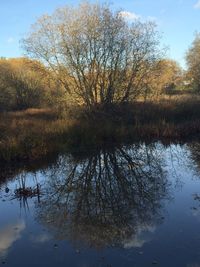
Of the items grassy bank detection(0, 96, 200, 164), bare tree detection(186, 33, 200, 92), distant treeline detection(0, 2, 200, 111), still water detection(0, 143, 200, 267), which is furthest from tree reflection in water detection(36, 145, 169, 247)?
bare tree detection(186, 33, 200, 92)

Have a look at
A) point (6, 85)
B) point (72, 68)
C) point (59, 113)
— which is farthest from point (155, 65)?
point (6, 85)

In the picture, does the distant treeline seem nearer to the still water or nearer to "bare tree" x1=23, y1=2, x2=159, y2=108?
"bare tree" x1=23, y1=2, x2=159, y2=108

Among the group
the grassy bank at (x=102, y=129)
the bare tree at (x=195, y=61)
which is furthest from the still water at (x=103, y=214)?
the bare tree at (x=195, y=61)

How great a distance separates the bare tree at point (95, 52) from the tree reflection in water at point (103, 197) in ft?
26.8

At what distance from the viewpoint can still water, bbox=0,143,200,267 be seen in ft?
17.2

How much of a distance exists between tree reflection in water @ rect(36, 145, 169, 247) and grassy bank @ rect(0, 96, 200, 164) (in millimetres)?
1258

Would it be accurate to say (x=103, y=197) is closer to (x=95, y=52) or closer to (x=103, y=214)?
(x=103, y=214)

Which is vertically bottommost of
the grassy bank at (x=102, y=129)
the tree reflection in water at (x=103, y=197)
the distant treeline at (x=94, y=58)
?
the tree reflection in water at (x=103, y=197)

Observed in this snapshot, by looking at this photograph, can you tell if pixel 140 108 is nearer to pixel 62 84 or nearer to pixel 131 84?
pixel 131 84

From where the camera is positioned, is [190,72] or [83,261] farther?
[190,72]

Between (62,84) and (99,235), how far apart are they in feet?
48.4

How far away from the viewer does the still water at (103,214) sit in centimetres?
525

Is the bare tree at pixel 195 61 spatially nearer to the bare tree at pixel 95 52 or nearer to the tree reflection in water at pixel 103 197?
the bare tree at pixel 95 52

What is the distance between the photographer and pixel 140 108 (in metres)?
18.9
